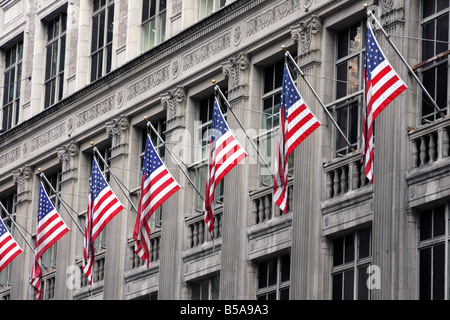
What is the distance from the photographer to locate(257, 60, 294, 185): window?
143 ft

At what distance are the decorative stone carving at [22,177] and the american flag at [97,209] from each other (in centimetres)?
1012

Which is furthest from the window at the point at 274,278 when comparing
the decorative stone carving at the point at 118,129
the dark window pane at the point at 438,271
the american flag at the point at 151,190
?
the decorative stone carving at the point at 118,129

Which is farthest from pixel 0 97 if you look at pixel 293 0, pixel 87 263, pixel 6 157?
pixel 293 0

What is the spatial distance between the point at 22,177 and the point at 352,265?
65.4 ft

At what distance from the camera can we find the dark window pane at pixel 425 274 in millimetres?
36312

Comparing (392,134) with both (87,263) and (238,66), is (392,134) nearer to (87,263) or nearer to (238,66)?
(238,66)

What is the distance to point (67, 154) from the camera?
53.2 metres

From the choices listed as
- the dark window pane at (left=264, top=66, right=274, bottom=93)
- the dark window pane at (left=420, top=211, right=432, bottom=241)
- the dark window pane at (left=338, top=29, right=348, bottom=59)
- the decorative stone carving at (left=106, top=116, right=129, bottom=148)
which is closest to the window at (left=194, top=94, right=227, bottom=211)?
the dark window pane at (left=264, top=66, right=274, bottom=93)

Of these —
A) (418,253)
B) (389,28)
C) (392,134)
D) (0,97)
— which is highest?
(0,97)

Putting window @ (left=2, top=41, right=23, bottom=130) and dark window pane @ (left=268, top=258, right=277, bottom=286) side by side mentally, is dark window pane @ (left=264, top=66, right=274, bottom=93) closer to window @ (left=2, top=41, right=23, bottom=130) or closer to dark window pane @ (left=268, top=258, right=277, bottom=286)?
dark window pane @ (left=268, top=258, right=277, bottom=286)

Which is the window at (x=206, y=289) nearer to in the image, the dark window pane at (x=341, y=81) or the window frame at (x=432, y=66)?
the dark window pane at (x=341, y=81)

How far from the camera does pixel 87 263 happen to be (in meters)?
45.7

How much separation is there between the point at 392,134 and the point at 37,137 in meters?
20.6

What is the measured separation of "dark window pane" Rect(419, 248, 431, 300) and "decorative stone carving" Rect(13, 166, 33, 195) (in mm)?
22128
